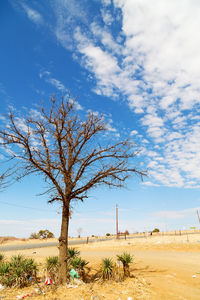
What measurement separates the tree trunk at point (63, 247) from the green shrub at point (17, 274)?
81.2 inches

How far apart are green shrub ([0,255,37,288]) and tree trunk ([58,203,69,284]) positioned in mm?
2062

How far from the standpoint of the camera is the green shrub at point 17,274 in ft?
29.0

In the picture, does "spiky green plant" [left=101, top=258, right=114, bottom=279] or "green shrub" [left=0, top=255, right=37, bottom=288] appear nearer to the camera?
"green shrub" [left=0, top=255, right=37, bottom=288]

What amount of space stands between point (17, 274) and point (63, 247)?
2.66 m

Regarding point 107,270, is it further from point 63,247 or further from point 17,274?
point 17,274

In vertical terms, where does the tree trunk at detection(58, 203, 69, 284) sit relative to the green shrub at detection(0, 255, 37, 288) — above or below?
above

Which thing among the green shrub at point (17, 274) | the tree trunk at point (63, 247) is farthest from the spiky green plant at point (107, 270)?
the green shrub at point (17, 274)

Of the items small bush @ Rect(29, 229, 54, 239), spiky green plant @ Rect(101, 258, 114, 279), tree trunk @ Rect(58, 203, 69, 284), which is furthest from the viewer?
small bush @ Rect(29, 229, 54, 239)

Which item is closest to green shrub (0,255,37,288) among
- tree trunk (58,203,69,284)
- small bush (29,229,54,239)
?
tree trunk (58,203,69,284)

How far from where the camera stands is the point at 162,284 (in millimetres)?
8695

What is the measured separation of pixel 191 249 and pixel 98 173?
18133mm

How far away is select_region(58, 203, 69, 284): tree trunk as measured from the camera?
823 cm

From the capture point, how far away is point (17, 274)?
8.98 meters

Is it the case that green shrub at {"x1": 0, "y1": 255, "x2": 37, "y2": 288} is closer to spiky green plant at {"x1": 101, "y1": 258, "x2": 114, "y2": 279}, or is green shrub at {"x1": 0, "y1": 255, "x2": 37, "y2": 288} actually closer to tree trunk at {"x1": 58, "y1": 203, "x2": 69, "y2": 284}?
tree trunk at {"x1": 58, "y1": 203, "x2": 69, "y2": 284}
